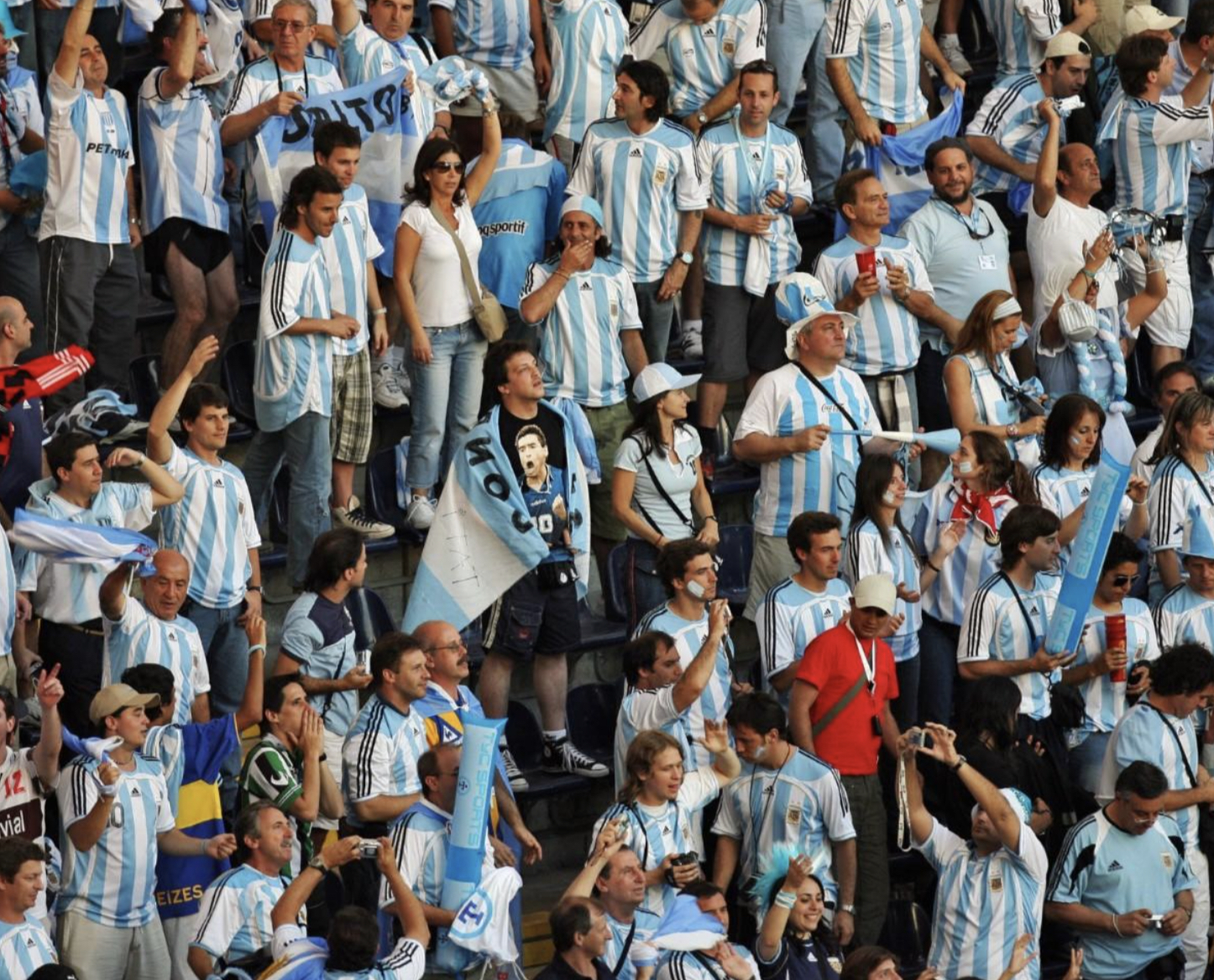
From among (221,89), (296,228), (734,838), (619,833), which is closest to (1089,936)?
(734,838)

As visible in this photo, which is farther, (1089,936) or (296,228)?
(296,228)

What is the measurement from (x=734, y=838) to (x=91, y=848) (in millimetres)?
2537

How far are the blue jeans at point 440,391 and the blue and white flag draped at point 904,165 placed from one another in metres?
2.42

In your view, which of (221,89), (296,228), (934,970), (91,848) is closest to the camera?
(91,848)

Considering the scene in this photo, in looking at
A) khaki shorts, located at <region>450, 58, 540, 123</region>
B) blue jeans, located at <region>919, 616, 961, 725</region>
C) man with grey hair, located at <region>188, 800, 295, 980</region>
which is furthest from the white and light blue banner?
khaki shorts, located at <region>450, 58, 540, 123</region>

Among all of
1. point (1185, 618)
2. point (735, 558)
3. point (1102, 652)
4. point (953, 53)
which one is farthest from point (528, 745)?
point (953, 53)

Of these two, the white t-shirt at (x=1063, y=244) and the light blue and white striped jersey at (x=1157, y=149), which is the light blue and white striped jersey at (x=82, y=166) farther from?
the light blue and white striped jersey at (x=1157, y=149)

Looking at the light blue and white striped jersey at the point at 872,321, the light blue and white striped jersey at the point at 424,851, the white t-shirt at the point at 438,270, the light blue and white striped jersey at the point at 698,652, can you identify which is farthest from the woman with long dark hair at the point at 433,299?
the light blue and white striped jersey at the point at 424,851

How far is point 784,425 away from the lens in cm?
1255

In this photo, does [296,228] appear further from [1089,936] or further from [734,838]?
[1089,936]

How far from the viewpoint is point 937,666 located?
12391 millimetres

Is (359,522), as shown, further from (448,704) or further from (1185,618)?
(1185,618)

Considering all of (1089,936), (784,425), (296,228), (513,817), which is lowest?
(1089,936)

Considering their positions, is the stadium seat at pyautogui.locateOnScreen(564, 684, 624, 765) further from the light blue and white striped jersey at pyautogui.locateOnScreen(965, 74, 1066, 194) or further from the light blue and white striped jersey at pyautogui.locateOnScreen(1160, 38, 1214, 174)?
the light blue and white striped jersey at pyautogui.locateOnScreen(1160, 38, 1214, 174)
